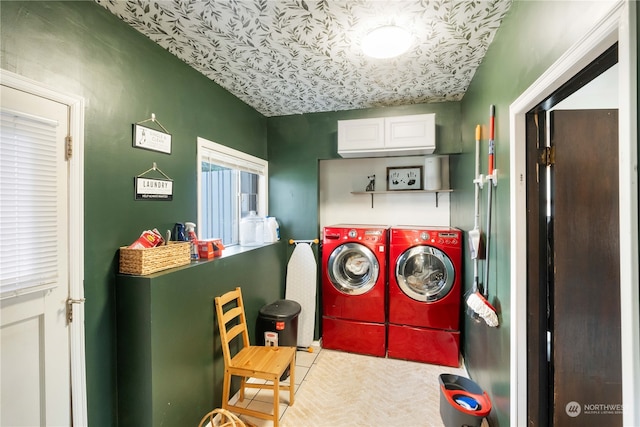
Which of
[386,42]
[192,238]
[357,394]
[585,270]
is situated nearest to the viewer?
[585,270]

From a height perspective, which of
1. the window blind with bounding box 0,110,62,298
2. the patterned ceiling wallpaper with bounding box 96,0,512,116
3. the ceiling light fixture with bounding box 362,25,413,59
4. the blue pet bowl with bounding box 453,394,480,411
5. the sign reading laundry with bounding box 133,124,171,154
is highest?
the patterned ceiling wallpaper with bounding box 96,0,512,116

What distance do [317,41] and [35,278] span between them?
1.95m

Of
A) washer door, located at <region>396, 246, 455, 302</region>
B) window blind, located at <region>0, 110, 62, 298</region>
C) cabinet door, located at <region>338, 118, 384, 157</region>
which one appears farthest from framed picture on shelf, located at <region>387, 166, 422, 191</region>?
window blind, located at <region>0, 110, 62, 298</region>

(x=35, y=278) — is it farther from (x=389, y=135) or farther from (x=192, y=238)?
(x=389, y=135)

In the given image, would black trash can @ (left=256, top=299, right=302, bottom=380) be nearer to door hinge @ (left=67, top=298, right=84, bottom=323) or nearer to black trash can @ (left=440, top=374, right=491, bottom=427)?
black trash can @ (left=440, top=374, right=491, bottom=427)

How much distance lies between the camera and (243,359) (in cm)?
199

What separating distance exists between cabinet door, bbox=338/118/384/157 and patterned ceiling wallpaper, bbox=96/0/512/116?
0.91 ft

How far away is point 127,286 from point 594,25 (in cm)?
220

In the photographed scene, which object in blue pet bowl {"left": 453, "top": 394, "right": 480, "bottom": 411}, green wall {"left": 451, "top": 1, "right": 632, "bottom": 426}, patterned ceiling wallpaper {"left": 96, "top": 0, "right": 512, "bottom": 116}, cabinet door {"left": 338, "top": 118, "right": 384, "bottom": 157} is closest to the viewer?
green wall {"left": 451, "top": 1, "right": 632, "bottom": 426}

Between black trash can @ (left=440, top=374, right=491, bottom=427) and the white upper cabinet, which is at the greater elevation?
the white upper cabinet

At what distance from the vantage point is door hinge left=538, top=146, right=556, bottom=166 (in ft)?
4.29

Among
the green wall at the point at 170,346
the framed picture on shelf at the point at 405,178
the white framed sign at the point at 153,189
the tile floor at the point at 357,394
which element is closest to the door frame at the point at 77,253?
the green wall at the point at 170,346

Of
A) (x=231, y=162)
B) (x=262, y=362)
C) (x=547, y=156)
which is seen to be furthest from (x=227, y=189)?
(x=547, y=156)

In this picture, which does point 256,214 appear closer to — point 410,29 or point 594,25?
point 410,29
